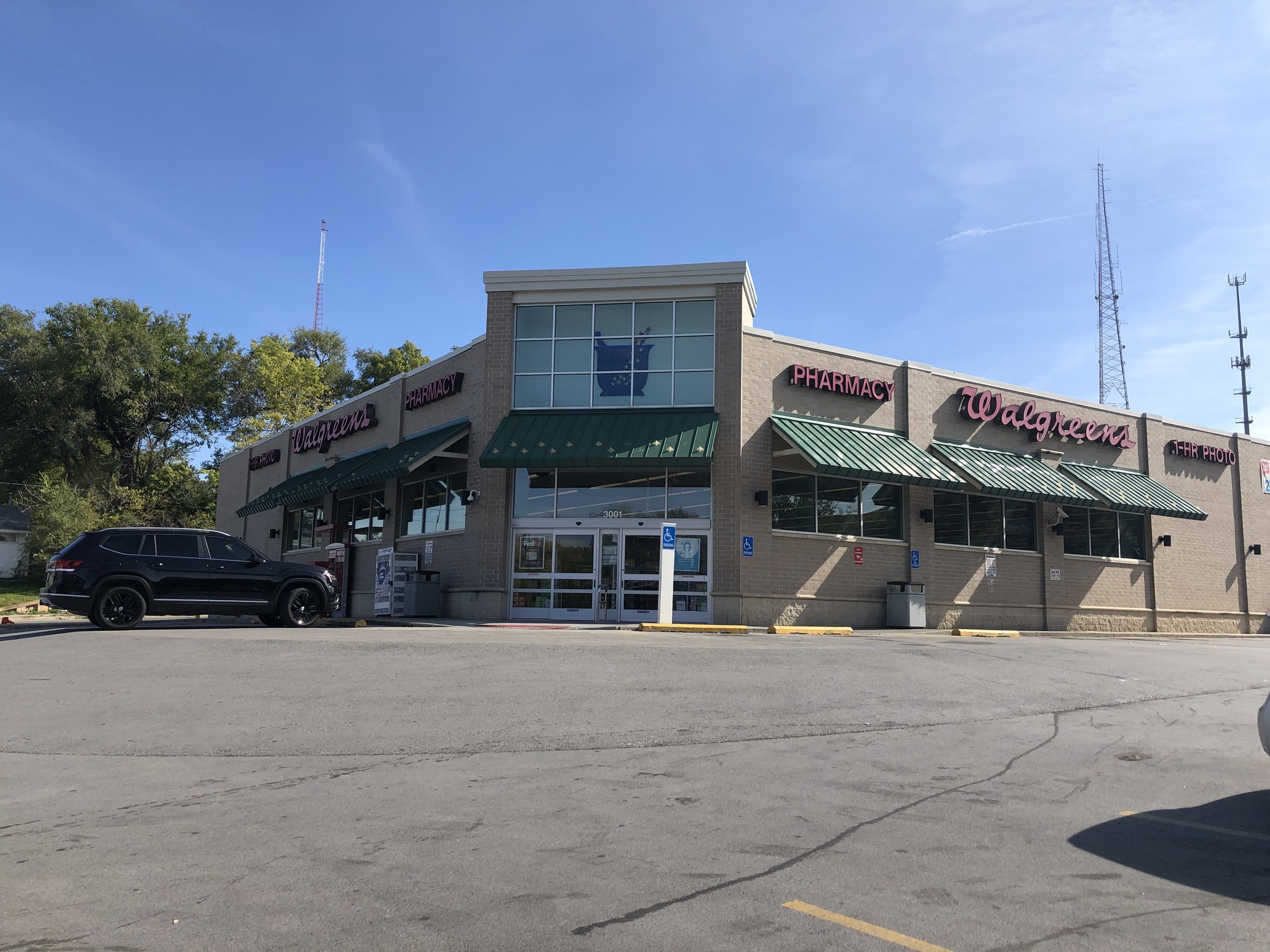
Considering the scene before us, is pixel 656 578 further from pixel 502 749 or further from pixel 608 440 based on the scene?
pixel 502 749

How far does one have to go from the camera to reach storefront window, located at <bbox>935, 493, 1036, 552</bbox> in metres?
25.3

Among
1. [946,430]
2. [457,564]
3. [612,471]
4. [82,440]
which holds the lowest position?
[457,564]

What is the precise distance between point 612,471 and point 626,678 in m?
11.9

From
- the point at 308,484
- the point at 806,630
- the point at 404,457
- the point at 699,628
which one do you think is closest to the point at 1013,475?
the point at 806,630

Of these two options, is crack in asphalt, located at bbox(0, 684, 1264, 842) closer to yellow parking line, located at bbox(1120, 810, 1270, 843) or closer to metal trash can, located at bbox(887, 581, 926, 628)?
yellow parking line, located at bbox(1120, 810, 1270, 843)

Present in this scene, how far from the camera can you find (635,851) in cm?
521

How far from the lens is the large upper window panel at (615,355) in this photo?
23.2 m

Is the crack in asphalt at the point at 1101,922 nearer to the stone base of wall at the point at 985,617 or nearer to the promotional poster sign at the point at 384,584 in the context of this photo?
the stone base of wall at the point at 985,617

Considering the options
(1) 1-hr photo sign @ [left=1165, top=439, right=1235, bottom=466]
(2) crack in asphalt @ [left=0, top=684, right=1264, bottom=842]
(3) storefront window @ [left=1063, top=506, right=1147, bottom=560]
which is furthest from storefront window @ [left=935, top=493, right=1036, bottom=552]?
(2) crack in asphalt @ [left=0, top=684, right=1264, bottom=842]

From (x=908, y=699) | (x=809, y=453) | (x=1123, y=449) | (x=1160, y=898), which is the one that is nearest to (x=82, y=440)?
Answer: (x=809, y=453)

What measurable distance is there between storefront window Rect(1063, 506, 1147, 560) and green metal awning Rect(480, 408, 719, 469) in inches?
487

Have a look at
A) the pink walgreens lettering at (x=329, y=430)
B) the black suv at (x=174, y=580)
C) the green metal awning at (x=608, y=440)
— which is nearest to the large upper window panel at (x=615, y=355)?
the green metal awning at (x=608, y=440)

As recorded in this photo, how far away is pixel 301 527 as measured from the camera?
35250 millimetres

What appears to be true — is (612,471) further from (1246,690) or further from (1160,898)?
(1160,898)
